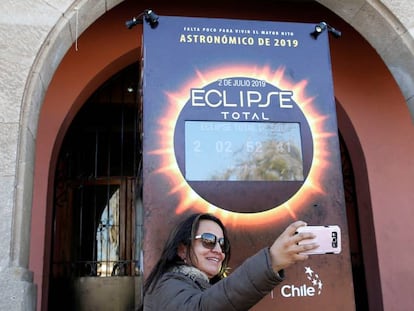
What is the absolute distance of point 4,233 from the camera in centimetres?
297

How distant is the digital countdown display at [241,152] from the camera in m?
2.90

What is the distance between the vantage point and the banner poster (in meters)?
2.84

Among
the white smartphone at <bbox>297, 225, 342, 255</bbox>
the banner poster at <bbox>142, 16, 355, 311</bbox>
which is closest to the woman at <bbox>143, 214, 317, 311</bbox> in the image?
the white smartphone at <bbox>297, 225, 342, 255</bbox>

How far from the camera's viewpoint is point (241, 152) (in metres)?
2.93

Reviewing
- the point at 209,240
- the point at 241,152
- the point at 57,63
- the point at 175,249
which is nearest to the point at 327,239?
the point at 209,240

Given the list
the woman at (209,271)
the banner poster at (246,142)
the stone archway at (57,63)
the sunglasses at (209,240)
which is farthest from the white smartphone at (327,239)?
the stone archway at (57,63)

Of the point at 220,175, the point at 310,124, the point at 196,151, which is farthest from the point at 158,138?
the point at 310,124

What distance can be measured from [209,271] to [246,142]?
3.75 feet

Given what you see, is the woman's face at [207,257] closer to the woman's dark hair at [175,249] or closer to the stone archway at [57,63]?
the woman's dark hair at [175,249]

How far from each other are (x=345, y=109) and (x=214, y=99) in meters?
3.45

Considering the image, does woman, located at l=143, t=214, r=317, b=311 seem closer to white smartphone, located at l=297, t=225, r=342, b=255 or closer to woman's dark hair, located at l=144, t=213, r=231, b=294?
woman's dark hair, located at l=144, t=213, r=231, b=294

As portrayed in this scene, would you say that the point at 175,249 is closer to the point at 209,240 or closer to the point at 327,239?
the point at 209,240

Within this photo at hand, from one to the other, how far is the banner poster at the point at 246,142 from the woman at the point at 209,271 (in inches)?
25.6

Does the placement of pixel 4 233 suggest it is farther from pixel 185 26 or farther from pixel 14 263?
pixel 185 26
